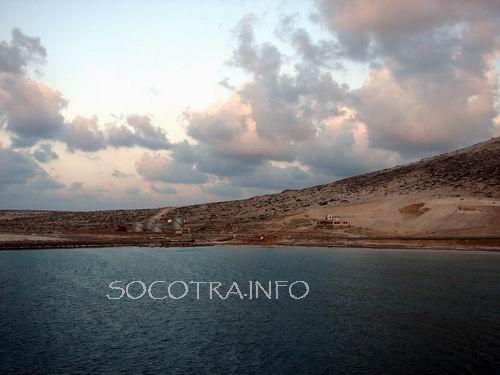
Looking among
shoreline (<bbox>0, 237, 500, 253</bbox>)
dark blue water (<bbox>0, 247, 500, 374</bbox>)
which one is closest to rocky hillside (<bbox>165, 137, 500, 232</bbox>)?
shoreline (<bbox>0, 237, 500, 253</bbox>)

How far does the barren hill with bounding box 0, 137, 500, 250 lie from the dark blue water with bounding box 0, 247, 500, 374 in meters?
52.1

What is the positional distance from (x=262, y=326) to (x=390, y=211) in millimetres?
107574

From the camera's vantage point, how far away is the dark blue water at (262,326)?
1048 inches

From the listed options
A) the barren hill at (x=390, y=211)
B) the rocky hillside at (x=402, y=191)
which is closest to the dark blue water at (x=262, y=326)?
the barren hill at (x=390, y=211)

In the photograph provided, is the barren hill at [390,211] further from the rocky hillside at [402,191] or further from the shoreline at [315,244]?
the shoreline at [315,244]

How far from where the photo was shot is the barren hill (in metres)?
116

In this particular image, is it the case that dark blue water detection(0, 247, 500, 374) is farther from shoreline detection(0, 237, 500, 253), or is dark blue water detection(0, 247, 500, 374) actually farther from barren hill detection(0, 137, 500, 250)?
barren hill detection(0, 137, 500, 250)

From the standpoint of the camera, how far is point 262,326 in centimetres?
3509

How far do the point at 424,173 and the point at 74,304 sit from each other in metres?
159

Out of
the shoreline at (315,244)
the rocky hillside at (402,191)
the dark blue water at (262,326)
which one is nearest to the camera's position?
the dark blue water at (262,326)

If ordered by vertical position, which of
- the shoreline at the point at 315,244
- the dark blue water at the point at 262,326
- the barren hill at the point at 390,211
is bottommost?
the dark blue water at the point at 262,326

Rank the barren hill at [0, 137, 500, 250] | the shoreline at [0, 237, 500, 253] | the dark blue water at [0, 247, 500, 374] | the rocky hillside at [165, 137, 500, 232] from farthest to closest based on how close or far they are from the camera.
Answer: the rocky hillside at [165, 137, 500, 232]
the barren hill at [0, 137, 500, 250]
the shoreline at [0, 237, 500, 253]
the dark blue water at [0, 247, 500, 374]

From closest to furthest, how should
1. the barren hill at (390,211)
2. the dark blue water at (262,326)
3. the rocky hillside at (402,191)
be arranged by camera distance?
1. the dark blue water at (262,326)
2. the barren hill at (390,211)
3. the rocky hillside at (402,191)

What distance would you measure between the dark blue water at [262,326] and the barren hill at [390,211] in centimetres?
5212
